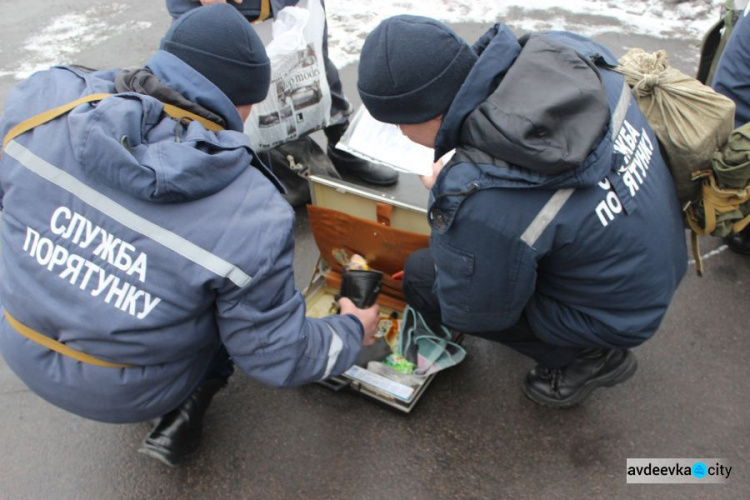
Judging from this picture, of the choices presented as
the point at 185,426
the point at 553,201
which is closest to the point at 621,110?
the point at 553,201

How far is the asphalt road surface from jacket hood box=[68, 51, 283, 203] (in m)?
1.13

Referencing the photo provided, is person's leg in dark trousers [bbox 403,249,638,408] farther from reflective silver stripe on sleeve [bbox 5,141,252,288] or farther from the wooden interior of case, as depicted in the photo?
reflective silver stripe on sleeve [bbox 5,141,252,288]

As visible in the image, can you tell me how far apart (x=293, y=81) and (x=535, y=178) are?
1591 mm

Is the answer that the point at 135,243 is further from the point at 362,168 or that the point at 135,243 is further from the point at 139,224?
the point at 362,168

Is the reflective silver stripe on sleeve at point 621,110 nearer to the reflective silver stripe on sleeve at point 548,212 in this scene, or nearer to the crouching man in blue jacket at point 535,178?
the crouching man in blue jacket at point 535,178

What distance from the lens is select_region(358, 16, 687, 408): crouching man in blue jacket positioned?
1.40 metres

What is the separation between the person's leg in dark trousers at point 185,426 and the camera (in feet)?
6.35

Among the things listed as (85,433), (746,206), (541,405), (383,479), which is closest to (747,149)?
(746,206)

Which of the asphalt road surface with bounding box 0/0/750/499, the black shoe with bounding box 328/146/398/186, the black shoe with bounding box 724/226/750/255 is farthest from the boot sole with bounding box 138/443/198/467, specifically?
the black shoe with bounding box 724/226/750/255

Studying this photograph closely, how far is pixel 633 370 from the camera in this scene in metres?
2.14

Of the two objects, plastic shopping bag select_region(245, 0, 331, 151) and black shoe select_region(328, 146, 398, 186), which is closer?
plastic shopping bag select_region(245, 0, 331, 151)

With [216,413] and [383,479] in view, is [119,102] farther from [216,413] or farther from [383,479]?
[383,479]

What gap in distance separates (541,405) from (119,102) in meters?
1.78

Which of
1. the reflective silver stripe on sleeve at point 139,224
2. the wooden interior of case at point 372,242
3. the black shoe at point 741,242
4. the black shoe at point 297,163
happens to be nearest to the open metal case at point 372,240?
the wooden interior of case at point 372,242
